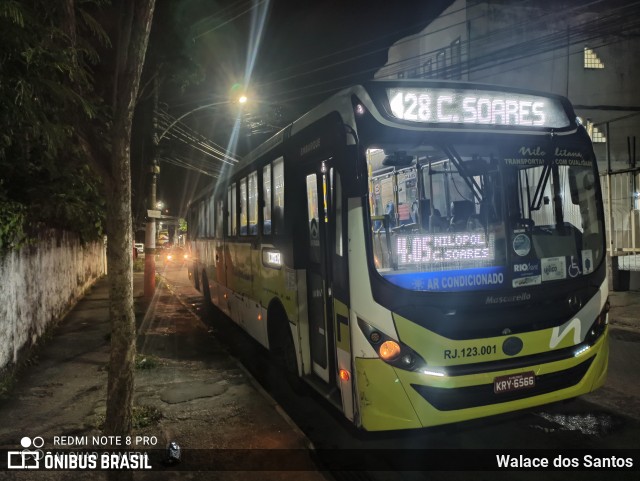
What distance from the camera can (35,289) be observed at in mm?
8609

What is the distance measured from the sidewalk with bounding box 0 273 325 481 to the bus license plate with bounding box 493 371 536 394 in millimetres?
1727

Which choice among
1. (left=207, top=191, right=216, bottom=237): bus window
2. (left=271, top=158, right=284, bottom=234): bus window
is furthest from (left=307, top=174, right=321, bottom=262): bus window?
(left=207, top=191, right=216, bottom=237): bus window

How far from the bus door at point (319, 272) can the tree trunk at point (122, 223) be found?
1.85m

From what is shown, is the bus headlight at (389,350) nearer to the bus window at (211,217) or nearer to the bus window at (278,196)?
the bus window at (278,196)

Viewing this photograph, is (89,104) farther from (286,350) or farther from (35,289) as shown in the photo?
(35,289)

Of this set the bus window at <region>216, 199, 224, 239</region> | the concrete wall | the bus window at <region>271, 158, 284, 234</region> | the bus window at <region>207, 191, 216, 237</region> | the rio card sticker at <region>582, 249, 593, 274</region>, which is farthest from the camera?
the bus window at <region>207, 191, 216, 237</region>

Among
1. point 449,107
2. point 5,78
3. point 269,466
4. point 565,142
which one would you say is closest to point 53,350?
point 5,78

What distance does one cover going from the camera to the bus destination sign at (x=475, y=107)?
4.26m

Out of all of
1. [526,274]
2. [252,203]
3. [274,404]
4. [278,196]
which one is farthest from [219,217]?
[526,274]

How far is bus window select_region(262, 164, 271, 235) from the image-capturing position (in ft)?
21.9

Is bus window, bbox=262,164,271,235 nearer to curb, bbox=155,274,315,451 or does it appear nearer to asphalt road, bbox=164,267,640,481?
curb, bbox=155,274,315,451

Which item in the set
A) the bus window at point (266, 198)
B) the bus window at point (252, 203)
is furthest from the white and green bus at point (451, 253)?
the bus window at point (252, 203)

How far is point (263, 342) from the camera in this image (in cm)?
725

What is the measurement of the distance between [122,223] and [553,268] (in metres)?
4.03
